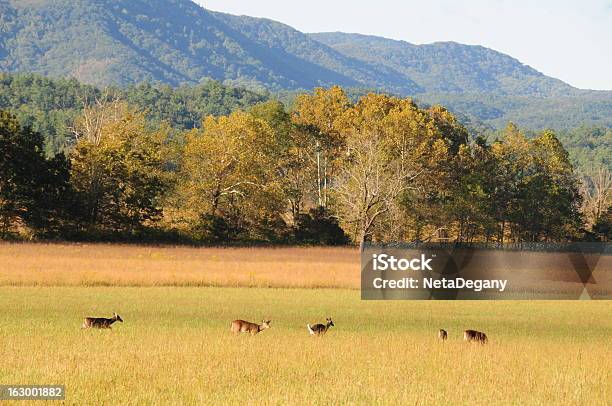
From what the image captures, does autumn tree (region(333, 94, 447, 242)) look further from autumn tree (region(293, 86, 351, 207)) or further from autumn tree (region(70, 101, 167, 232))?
autumn tree (region(70, 101, 167, 232))

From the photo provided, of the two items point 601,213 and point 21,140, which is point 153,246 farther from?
point 601,213

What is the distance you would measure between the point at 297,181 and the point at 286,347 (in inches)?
3076

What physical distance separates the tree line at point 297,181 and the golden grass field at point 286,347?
26.2 metres

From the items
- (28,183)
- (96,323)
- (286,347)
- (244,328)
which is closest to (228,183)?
(28,183)

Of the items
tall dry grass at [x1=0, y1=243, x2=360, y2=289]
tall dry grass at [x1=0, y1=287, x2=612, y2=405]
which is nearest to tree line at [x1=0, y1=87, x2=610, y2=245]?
tall dry grass at [x1=0, y1=243, x2=360, y2=289]

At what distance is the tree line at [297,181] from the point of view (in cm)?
7212

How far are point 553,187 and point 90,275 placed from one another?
63292 mm

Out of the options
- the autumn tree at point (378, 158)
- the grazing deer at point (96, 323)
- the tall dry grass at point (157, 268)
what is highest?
the autumn tree at point (378, 158)

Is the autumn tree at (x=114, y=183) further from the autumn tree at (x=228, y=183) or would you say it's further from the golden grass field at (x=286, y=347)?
the golden grass field at (x=286, y=347)

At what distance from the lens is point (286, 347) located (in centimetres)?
2192

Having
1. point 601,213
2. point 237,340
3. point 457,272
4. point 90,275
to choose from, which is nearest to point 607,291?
point 457,272

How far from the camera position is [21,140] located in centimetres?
6912

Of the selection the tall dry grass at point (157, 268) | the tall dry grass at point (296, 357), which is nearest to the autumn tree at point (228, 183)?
the tall dry grass at point (157, 268)

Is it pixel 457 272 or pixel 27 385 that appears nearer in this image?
pixel 27 385
